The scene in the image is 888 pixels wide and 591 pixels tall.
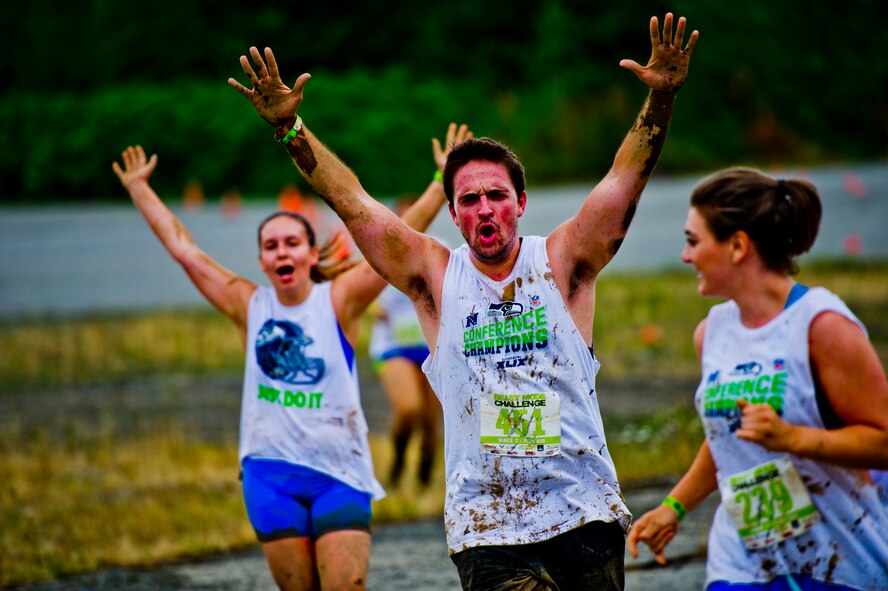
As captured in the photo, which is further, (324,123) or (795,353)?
(324,123)

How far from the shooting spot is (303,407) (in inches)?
211

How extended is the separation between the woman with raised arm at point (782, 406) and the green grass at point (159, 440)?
468 cm

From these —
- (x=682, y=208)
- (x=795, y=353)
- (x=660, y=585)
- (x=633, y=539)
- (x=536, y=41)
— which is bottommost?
(x=660, y=585)

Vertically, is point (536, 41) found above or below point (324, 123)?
above

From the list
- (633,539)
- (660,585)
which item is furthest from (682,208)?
(633,539)

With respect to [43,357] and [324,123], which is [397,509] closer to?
[43,357]

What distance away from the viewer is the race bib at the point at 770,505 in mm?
3762

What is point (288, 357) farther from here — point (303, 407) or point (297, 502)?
point (297, 502)

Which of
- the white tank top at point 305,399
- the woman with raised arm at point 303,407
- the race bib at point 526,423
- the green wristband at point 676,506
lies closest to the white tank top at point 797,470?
the green wristband at point 676,506

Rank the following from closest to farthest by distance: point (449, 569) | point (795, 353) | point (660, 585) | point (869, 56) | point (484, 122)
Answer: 1. point (795, 353)
2. point (660, 585)
3. point (449, 569)
4. point (869, 56)
5. point (484, 122)

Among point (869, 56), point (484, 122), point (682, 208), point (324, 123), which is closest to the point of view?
point (869, 56)

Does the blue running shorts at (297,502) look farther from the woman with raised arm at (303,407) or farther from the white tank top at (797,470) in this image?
the white tank top at (797,470)

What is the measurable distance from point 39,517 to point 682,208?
14.8 meters

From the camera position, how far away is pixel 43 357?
1471 centimetres
